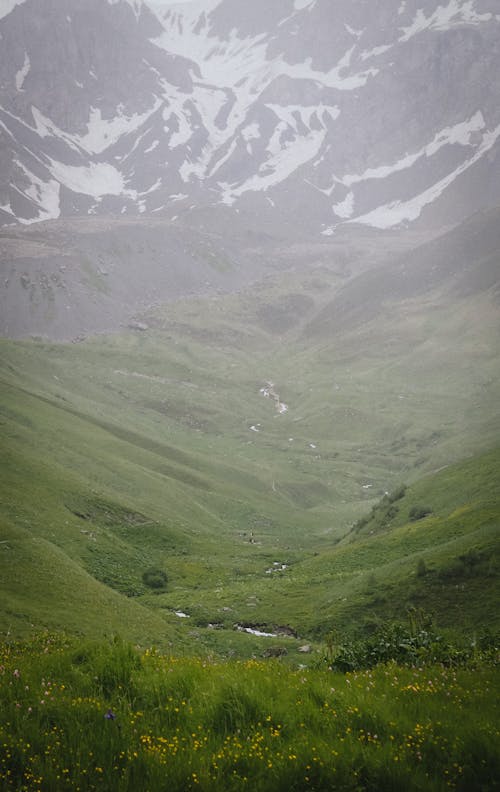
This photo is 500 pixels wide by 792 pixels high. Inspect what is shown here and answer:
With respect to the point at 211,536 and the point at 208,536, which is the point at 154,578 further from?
the point at 211,536

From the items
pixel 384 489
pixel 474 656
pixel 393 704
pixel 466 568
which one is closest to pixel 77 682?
pixel 393 704

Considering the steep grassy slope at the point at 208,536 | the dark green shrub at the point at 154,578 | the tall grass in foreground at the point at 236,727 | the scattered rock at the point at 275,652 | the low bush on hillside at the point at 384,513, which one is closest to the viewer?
the tall grass in foreground at the point at 236,727

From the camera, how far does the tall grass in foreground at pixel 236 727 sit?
7723 mm

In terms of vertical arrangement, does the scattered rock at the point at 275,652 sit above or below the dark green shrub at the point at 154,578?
below

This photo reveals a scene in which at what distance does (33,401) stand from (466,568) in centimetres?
7205

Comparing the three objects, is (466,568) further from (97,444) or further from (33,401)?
(33,401)

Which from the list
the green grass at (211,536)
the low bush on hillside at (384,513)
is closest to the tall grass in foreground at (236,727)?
the green grass at (211,536)

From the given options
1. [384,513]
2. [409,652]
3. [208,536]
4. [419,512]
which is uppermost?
[208,536]

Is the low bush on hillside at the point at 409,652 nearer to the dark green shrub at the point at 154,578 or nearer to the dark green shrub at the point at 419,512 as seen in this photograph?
the dark green shrub at the point at 154,578

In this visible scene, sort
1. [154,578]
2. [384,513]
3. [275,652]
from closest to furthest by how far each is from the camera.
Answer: [275,652] < [154,578] < [384,513]

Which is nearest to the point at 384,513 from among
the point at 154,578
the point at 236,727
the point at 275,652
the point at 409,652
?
the point at 154,578

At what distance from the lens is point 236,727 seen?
9.11m

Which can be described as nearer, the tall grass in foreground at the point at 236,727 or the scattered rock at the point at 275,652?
the tall grass in foreground at the point at 236,727

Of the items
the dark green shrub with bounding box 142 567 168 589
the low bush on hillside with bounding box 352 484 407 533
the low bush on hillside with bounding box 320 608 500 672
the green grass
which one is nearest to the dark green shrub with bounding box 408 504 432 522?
the green grass
